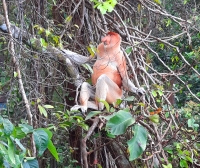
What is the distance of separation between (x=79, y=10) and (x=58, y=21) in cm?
27

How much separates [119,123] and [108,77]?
5.26 feet

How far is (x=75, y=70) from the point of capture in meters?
3.59

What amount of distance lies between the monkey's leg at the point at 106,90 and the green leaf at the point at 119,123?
4.21ft

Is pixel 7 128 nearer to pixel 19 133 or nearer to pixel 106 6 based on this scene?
pixel 19 133

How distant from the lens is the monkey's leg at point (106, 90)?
3940 millimetres

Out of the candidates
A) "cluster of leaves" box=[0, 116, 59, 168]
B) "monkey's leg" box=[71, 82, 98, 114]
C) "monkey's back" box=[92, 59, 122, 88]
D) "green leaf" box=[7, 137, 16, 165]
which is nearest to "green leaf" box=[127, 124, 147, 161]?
"cluster of leaves" box=[0, 116, 59, 168]

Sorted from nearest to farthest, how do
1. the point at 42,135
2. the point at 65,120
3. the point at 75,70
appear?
the point at 42,135
the point at 65,120
the point at 75,70

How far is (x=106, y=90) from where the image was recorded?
400 centimetres

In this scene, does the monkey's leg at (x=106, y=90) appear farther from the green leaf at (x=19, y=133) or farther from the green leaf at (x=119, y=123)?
the green leaf at (x=19, y=133)

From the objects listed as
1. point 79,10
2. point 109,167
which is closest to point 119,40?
point 79,10

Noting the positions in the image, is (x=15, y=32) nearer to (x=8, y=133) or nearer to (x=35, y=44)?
(x=35, y=44)

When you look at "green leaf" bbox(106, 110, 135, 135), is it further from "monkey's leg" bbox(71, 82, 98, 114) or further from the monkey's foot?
"monkey's leg" bbox(71, 82, 98, 114)

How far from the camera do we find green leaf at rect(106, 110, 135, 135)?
2531mm

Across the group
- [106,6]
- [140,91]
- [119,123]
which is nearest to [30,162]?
[119,123]
